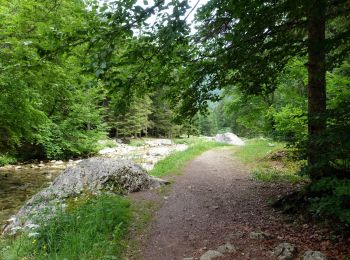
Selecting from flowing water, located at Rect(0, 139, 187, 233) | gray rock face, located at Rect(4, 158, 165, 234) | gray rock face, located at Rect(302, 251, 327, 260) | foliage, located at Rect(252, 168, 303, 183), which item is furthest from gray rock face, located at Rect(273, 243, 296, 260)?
flowing water, located at Rect(0, 139, 187, 233)

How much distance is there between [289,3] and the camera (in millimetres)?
5922

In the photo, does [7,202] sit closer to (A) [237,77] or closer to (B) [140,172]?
(B) [140,172]

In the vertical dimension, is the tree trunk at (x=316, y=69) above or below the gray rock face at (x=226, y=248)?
above

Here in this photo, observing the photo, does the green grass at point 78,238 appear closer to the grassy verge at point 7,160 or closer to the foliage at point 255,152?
the foliage at point 255,152

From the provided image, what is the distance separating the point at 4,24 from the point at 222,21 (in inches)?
273

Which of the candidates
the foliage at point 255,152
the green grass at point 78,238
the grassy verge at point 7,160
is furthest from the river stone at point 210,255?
the grassy verge at point 7,160

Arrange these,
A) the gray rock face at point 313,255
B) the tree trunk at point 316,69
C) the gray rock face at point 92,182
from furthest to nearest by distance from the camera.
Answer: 1. the gray rock face at point 92,182
2. the tree trunk at point 316,69
3. the gray rock face at point 313,255

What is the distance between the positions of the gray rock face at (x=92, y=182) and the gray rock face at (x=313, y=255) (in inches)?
220

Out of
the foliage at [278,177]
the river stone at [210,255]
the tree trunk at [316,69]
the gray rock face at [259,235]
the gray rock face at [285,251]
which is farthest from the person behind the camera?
the foliage at [278,177]

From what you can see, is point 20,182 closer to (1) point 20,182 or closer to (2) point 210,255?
(1) point 20,182

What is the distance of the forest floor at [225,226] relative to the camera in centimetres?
525

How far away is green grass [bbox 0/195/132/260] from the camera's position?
5.23 metres

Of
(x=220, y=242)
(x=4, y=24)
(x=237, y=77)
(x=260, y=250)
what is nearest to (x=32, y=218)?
(x=220, y=242)

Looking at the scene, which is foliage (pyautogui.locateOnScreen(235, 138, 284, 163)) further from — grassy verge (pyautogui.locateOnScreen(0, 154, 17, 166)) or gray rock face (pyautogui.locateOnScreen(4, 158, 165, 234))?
grassy verge (pyautogui.locateOnScreen(0, 154, 17, 166))
